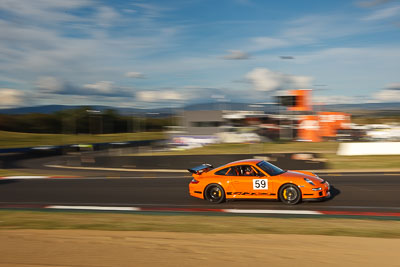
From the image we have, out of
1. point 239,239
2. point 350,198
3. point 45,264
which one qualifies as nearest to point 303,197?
point 350,198

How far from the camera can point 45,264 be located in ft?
17.3

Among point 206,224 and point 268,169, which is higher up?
point 268,169

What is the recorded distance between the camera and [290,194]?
10.0 m

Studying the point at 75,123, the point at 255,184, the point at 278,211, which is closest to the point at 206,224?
the point at 278,211

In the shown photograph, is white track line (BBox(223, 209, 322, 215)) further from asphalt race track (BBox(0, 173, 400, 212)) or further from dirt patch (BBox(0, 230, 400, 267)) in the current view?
dirt patch (BBox(0, 230, 400, 267))

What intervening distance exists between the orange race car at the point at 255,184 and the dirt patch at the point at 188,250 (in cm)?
348

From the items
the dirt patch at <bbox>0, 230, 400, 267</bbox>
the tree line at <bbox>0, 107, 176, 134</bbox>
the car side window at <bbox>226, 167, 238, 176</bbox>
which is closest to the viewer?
the dirt patch at <bbox>0, 230, 400, 267</bbox>

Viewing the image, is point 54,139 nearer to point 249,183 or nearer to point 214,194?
point 214,194

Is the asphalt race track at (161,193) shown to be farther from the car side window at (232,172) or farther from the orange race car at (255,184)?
the car side window at (232,172)

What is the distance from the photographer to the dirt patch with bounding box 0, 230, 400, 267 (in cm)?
525

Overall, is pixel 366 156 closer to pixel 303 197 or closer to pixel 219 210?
pixel 303 197

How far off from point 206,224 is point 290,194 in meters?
3.16

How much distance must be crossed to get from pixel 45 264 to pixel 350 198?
27.1 feet

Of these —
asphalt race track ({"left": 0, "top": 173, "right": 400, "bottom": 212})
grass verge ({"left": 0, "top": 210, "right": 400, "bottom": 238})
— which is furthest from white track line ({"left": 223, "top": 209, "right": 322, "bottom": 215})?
grass verge ({"left": 0, "top": 210, "right": 400, "bottom": 238})
